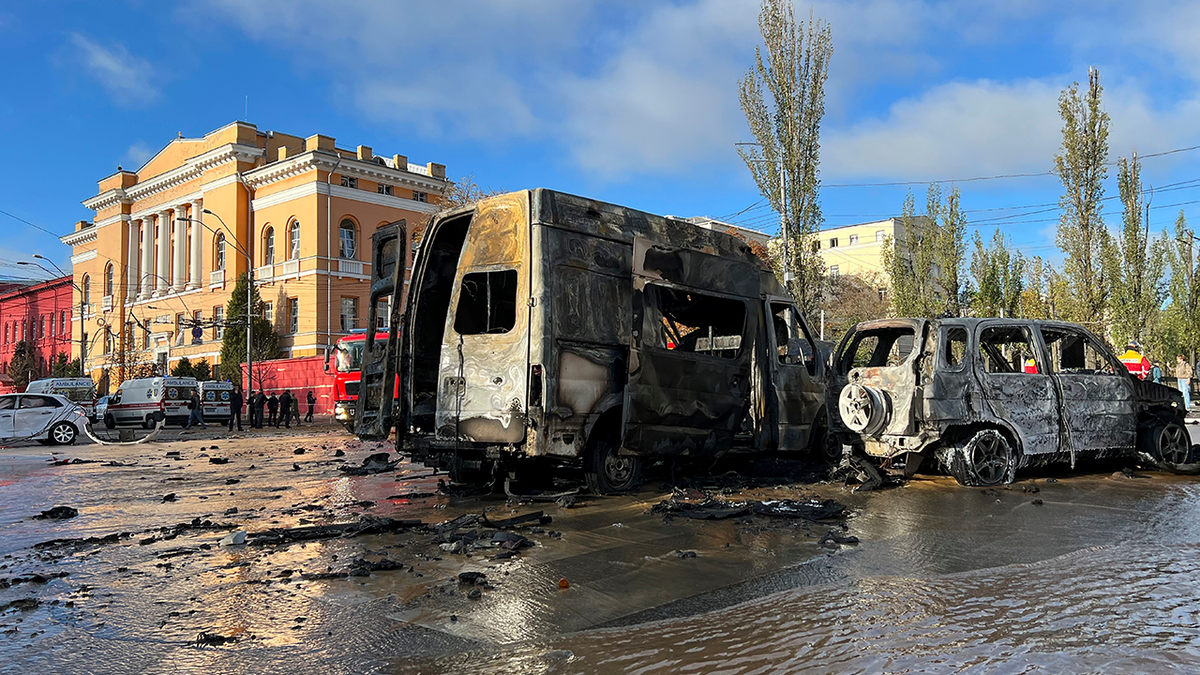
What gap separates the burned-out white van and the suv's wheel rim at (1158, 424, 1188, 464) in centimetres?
433

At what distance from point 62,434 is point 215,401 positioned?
44.9 ft

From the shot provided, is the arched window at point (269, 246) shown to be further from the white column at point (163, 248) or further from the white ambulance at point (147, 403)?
the white ambulance at point (147, 403)

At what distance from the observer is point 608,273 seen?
8125 millimetres

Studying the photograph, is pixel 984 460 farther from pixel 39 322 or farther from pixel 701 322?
pixel 39 322

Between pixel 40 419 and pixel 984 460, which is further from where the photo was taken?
pixel 40 419

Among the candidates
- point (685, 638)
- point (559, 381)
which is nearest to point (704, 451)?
point (559, 381)

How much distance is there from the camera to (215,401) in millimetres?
35438

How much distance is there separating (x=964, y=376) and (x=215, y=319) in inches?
2035

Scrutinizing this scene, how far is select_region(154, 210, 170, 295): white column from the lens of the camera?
5697 cm

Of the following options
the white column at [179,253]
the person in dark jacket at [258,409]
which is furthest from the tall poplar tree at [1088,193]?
the white column at [179,253]

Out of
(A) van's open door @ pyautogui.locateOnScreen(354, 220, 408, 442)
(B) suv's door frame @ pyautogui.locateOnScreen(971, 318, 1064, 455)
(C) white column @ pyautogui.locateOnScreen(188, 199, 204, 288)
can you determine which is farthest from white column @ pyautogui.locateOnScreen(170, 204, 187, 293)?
(B) suv's door frame @ pyautogui.locateOnScreen(971, 318, 1064, 455)

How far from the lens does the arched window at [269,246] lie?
162 ft

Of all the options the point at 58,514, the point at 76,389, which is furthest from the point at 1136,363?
the point at 76,389

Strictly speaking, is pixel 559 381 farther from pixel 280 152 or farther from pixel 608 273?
pixel 280 152
